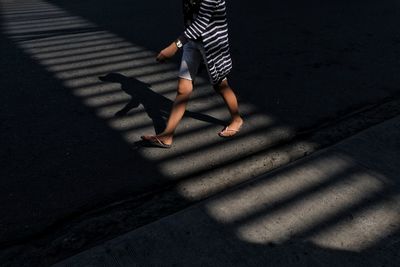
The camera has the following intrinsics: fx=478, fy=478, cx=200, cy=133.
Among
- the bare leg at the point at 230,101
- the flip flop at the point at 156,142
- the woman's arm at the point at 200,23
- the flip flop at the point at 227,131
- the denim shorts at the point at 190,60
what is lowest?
the flip flop at the point at 227,131

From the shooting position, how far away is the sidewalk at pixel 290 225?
2996mm

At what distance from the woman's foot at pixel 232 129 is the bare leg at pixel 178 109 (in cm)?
50

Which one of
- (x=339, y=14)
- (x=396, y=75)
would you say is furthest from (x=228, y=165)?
(x=339, y=14)

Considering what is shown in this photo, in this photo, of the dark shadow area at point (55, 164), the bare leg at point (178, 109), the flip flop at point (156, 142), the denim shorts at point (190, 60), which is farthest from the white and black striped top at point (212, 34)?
the dark shadow area at point (55, 164)

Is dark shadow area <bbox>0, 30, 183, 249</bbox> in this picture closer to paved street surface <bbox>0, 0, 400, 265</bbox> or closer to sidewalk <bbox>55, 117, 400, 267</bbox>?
paved street surface <bbox>0, 0, 400, 265</bbox>

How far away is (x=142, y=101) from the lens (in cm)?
539

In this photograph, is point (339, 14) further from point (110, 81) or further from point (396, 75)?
point (110, 81)

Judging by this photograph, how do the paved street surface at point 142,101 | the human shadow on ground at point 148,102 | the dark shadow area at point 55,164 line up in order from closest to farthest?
the dark shadow area at point 55,164 < the paved street surface at point 142,101 < the human shadow on ground at point 148,102

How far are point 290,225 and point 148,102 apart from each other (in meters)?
2.57

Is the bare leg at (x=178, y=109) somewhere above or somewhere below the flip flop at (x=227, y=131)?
above

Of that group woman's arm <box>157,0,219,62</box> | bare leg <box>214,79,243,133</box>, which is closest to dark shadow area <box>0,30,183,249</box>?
bare leg <box>214,79,243,133</box>

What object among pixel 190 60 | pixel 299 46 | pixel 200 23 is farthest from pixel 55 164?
pixel 299 46

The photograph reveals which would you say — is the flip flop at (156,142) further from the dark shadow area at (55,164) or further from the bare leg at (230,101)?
the bare leg at (230,101)

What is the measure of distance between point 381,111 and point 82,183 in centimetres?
315
